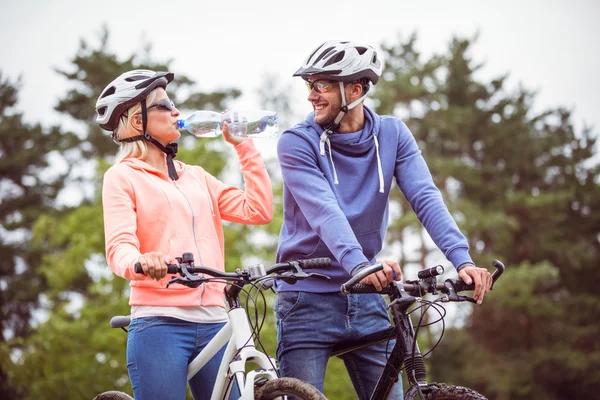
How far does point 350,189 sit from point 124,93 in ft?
3.90

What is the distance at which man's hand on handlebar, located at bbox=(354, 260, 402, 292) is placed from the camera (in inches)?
122

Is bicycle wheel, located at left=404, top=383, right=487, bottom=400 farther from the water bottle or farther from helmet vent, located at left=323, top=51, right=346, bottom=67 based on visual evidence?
the water bottle

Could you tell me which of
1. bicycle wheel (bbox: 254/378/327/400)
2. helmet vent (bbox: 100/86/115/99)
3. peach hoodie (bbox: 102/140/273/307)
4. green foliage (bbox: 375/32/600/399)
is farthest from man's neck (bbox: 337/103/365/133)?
green foliage (bbox: 375/32/600/399)

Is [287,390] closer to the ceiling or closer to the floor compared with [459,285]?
closer to the floor

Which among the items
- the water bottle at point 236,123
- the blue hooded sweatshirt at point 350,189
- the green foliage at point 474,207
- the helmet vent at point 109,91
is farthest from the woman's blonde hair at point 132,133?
the green foliage at point 474,207

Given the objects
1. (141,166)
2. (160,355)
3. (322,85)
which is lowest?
(160,355)

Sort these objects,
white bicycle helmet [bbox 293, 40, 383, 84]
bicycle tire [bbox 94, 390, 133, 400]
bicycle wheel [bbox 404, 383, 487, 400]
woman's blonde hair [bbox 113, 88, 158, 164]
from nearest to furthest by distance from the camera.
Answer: bicycle wheel [bbox 404, 383, 487, 400], white bicycle helmet [bbox 293, 40, 383, 84], woman's blonde hair [bbox 113, 88, 158, 164], bicycle tire [bbox 94, 390, 133, 400]

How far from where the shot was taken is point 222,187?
4074 millimetres

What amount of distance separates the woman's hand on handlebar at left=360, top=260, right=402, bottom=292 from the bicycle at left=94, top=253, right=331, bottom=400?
0.20m

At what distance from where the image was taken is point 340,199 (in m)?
3.66

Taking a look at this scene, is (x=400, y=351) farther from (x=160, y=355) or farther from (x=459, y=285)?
(x=160, y=355)

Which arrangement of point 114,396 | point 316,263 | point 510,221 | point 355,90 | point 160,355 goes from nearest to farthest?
point 316,263 < point 160,355 < point 355,90 < point 114,396 < point 510,221

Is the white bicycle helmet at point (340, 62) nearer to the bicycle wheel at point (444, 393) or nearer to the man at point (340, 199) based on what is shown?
the man at point (340, 199)

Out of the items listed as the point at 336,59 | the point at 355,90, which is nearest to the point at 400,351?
the point at 355,90
